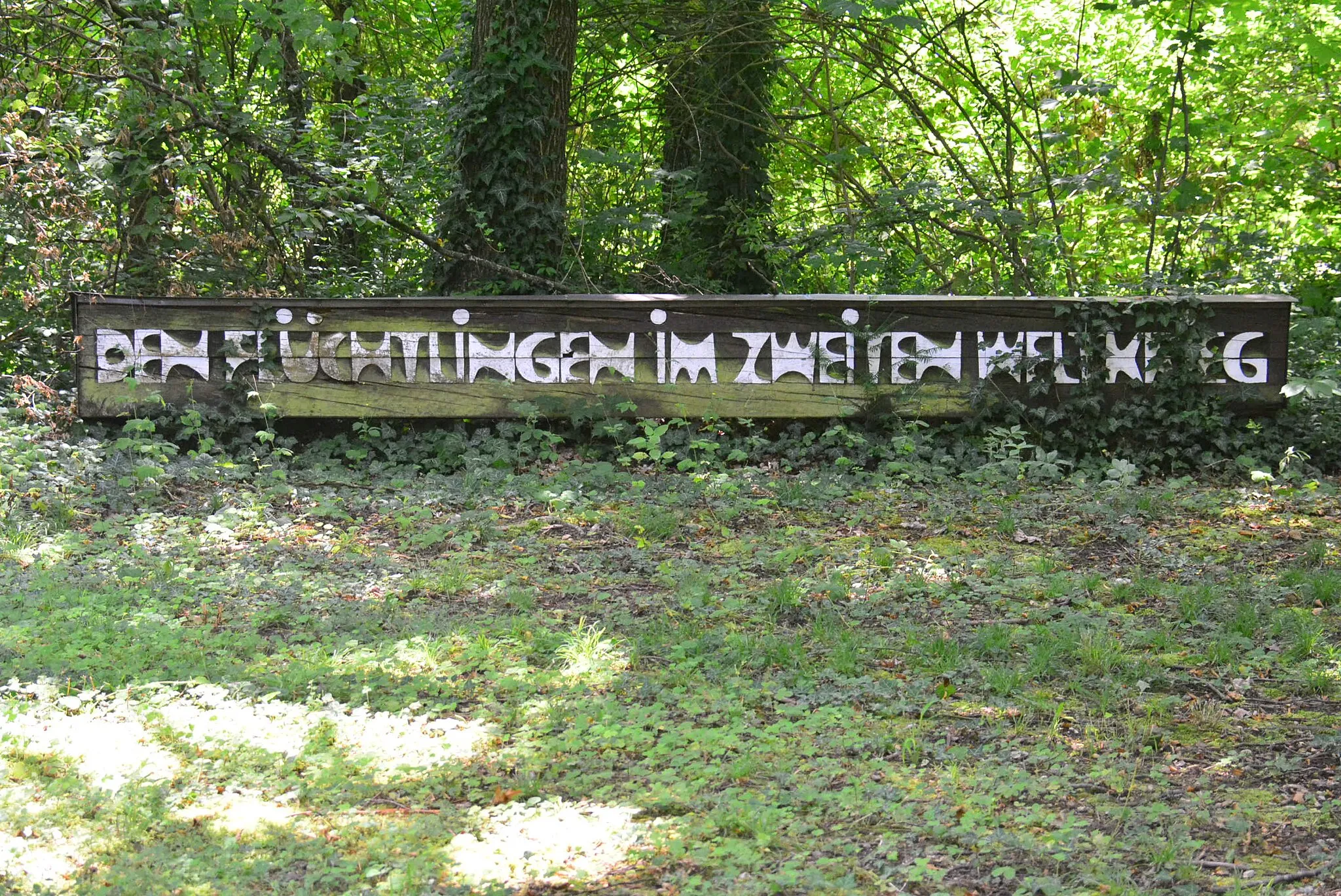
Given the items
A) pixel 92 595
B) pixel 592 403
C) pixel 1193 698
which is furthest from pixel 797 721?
pixel 592 403

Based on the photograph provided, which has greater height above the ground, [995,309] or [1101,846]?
[995,309]

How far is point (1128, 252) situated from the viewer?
12500mm

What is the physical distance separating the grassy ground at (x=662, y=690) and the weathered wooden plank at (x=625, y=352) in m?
1.27

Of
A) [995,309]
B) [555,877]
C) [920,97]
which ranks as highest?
[920,97]

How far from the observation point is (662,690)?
447cm

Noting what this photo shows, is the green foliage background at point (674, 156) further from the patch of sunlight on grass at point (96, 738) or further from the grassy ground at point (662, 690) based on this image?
the patch of sunlight on grass at point (96, 738)

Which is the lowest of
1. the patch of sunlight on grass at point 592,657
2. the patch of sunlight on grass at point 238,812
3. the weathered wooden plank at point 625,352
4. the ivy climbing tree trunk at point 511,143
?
the patch of sunlight on grass at point 238,812

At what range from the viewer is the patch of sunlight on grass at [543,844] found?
315cm

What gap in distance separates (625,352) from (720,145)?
145 inches

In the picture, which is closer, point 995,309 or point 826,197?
point 995,309

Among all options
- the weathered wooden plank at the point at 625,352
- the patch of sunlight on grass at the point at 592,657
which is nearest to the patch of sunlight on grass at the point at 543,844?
the patch of sunlight on grass at the point at 592,657

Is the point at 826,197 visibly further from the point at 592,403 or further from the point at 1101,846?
the point at 1101,846

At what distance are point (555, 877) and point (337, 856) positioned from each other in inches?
25.6

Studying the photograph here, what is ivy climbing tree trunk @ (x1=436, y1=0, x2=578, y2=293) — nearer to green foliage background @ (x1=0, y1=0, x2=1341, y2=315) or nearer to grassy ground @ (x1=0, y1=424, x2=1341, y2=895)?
green foliage background @ (x1=0, y1=0, x2=1341, y2=315)
